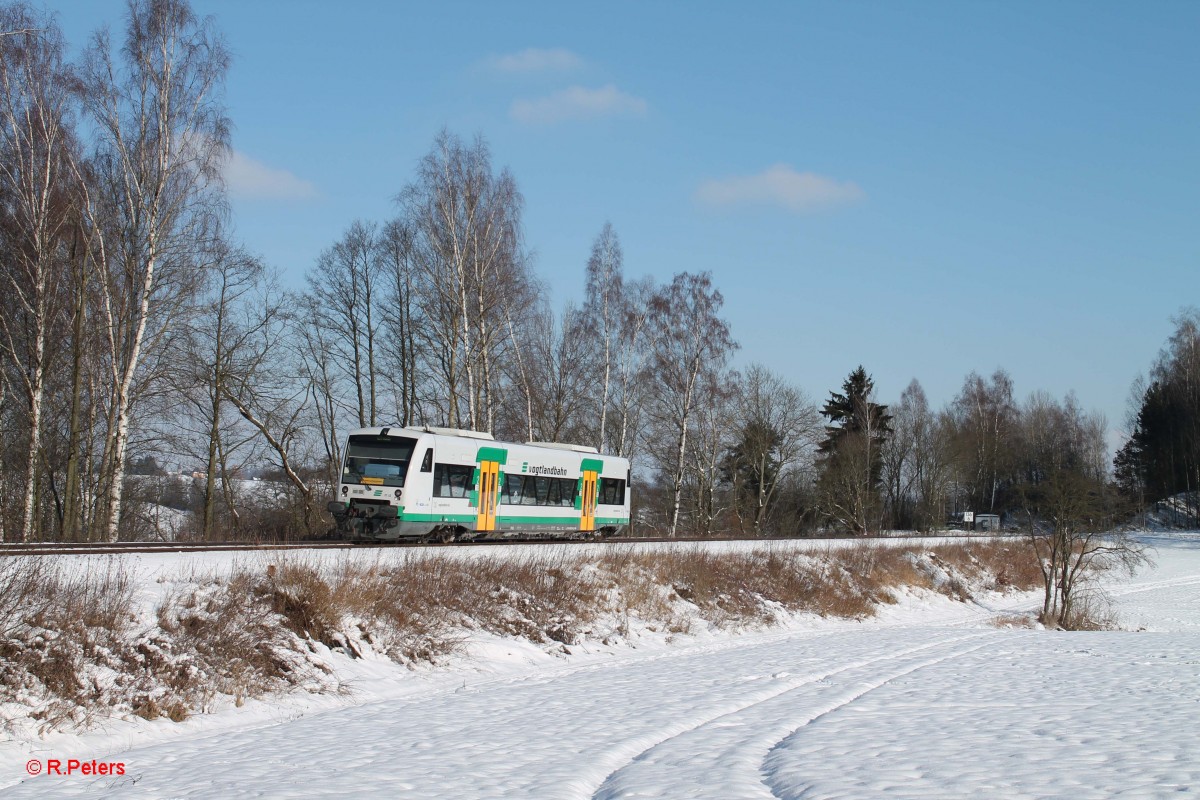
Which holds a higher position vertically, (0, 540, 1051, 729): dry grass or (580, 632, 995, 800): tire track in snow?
(0, 540, 1051, 729): dry grass

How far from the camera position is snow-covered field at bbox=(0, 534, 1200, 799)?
8.30 meters

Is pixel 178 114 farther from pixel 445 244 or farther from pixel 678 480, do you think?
pixel 678 480

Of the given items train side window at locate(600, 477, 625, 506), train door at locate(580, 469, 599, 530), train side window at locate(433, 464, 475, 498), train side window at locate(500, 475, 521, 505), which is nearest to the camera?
train side window at locate(433, 464, 475, 498)

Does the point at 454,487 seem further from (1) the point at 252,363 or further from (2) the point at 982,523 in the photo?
(2) the point at 982,523

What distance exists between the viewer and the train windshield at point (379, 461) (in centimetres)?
2270

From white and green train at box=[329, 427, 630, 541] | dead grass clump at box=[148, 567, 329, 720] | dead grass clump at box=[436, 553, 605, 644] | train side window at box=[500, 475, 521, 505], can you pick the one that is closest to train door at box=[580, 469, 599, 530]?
white and green train at box=[329, 427, 630, 541]

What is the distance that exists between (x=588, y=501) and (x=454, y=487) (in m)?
6.51

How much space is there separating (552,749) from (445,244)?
2424 centimetres

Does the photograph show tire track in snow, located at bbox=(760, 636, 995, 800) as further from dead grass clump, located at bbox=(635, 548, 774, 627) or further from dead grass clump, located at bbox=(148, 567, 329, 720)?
dead grass clump, located at bbox=(148, 567, 329, 720)

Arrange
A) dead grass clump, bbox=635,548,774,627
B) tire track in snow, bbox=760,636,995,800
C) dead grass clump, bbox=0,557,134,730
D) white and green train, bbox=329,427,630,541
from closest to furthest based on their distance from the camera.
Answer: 1. tire track in snow, bbox=760,636,995,800
2. dead grass clump, bbox=0,557,134,730
3. dead grass clump, bbox=635,548,774,627
4. white and green train, bbox=329,427,630,541

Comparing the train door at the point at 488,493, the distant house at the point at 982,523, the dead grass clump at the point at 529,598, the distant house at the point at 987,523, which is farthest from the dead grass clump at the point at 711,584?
the distant house at the point at 987,523

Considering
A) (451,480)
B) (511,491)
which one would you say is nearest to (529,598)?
(451,480)

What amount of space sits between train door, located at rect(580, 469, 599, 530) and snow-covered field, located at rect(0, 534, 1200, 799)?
36.8ft

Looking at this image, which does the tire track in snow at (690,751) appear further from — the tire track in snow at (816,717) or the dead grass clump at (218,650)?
the dead grass clump at (218,650)
